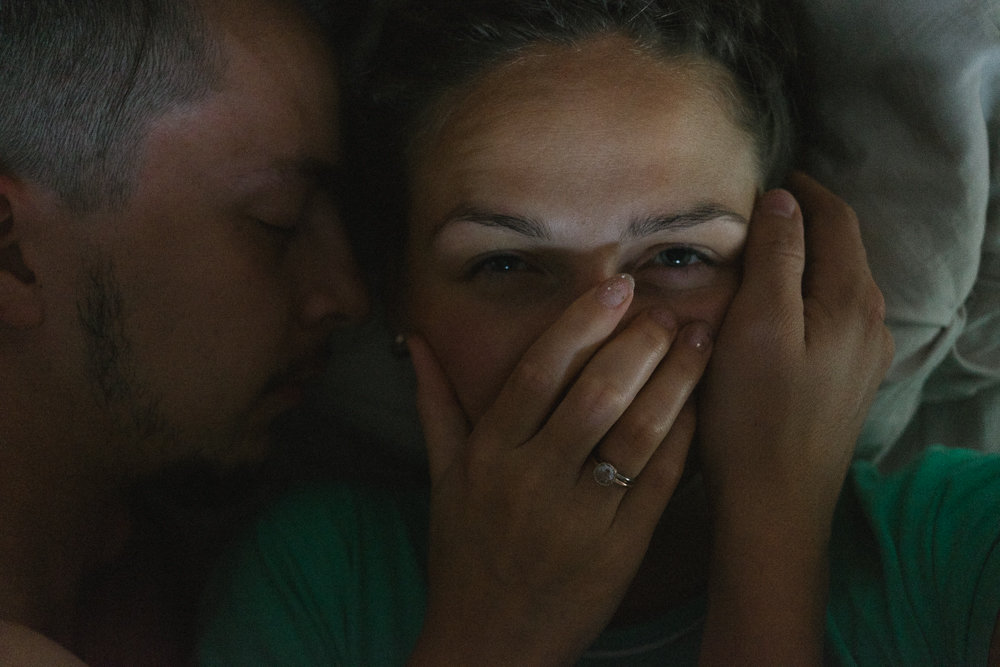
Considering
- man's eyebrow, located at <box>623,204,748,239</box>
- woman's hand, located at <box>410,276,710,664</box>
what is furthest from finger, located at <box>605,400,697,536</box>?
man's eyebrow, located at <box>623,204,748,239</box>

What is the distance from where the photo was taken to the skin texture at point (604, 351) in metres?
0.86

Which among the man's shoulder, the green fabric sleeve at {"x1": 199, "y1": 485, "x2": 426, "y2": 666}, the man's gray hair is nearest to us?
the man's shoulder

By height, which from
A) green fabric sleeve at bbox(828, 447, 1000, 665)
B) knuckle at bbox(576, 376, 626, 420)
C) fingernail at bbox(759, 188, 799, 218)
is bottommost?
green fabric sleeve at bbox(828, 447, 1000, 665)

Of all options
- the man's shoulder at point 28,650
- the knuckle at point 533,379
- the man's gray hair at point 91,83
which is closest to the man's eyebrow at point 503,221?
the knuckle at point 533,379

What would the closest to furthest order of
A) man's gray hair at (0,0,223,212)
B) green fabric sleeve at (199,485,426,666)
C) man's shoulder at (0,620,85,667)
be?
man's shoulder at (0,620,85,667) < man's gray hair at (0,0,223,212) < green fabric sleeve at (199,485,426,666)

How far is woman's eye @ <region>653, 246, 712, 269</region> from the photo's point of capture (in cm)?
92

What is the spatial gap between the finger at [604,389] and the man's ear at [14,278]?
604mm

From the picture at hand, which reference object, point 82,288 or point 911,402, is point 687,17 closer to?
point 911,402

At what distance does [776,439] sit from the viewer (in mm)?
903

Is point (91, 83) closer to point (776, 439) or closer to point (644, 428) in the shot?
point (644, 428)

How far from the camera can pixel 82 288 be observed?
0.97 meters

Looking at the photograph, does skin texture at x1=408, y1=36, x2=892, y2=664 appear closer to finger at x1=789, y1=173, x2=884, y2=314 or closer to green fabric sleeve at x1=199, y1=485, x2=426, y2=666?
finger at x1=789, y1=173, x2=884, y2=314

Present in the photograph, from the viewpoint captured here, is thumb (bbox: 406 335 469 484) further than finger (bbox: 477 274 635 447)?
Yes

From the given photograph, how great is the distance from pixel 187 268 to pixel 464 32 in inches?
16.8
